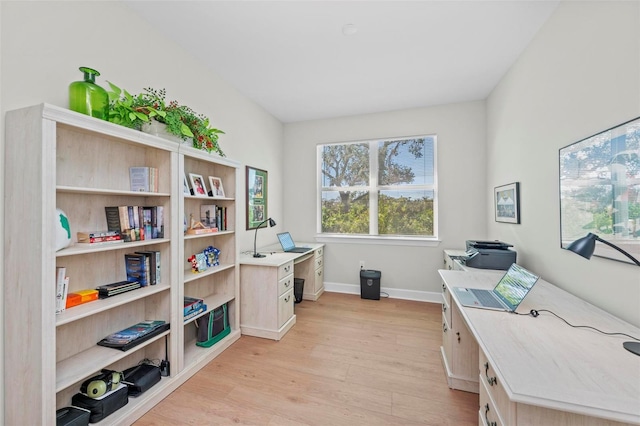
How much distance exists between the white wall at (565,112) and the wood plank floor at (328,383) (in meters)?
1.10

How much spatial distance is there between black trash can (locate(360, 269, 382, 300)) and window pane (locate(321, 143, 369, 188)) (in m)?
1.39

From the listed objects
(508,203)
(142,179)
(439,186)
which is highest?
(439,186)

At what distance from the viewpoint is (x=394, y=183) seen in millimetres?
3854

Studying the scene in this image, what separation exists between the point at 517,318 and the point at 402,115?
3.13 meters

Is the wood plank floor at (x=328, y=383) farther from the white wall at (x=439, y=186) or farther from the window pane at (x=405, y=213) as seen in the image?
the window pane at (x=405, y=213)

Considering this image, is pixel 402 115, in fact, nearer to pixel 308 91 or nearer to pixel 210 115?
pixel 308 91

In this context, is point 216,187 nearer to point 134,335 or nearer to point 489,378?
point 134,335

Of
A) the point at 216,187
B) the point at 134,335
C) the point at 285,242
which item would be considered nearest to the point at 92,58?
the point at 216,187

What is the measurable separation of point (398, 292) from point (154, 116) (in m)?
3.53

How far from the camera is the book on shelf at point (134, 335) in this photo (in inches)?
62.8

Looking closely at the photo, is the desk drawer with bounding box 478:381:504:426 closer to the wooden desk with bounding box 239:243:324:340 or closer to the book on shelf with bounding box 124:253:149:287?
the wooden desk with bounding box 239:243:324:340

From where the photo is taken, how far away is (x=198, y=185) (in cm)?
224

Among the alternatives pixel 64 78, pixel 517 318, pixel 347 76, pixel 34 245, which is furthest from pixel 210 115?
pixel 517 318

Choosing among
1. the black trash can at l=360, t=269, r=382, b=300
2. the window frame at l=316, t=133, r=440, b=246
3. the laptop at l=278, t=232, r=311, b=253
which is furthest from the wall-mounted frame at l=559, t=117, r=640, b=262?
the laptop at l=278, t=232, r=311, b=253
